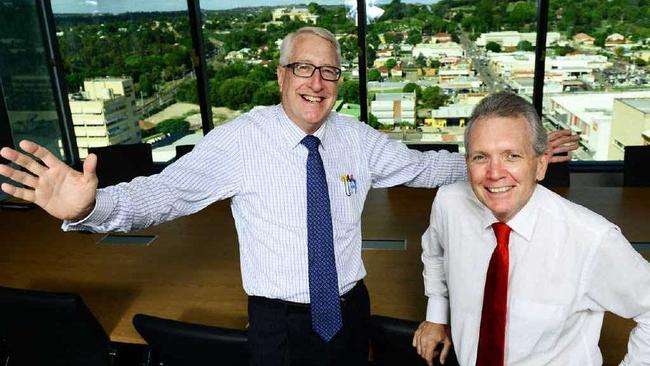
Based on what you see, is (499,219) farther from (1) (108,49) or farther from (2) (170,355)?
(1) (108,49)

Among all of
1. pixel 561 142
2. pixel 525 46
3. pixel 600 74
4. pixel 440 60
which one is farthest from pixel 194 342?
pixel 600 74

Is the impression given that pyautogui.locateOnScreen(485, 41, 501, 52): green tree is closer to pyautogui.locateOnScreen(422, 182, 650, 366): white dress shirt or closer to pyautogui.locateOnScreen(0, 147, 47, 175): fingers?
pyautogui.locateOnScreen(422, 182, 650, 366): white dress shirt

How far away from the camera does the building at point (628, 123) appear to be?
4922mm

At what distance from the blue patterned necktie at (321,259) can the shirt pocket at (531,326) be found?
58 cm

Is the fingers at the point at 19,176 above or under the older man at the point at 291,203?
above

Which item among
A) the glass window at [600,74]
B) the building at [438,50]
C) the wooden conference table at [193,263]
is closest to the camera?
the wooden conference table at [193,263]

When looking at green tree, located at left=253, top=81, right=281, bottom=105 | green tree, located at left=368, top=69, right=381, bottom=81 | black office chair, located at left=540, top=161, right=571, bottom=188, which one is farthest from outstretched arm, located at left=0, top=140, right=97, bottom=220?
green tree, located at left=253, top=81, right=281, bottom=105

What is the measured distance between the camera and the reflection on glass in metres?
5.14

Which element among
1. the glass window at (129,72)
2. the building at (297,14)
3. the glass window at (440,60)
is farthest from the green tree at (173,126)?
the glass window at (440,60)

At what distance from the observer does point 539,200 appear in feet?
4.59

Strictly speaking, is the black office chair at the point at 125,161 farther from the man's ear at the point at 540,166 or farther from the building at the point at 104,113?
the man's ear at the point at 540,166

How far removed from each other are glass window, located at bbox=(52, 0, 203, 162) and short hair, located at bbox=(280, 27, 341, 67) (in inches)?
155

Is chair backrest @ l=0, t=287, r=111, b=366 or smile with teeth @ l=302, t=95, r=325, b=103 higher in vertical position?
smile with teeth @ l=302, t=95, r=325, b=103

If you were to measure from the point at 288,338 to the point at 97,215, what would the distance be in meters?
0.75
